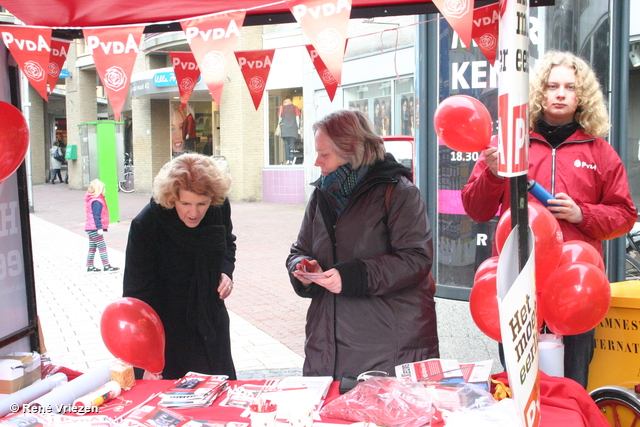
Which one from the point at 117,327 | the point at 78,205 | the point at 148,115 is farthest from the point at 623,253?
the point at 148,115

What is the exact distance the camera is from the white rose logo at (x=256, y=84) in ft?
12.5

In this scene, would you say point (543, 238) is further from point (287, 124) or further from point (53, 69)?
point (287, 124)

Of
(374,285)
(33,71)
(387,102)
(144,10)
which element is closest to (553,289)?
(374,285)

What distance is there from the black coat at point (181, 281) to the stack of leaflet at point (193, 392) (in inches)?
30.7

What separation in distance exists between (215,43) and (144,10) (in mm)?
549

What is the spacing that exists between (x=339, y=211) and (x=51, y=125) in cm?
4412

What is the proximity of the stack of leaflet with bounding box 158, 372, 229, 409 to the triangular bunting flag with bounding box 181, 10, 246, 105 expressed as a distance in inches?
46.4

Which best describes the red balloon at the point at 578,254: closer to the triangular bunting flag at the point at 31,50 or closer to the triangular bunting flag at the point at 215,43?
the triangular bunting flag at the point at 215,43

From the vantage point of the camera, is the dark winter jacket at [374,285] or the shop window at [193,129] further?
the shop window at [193,129]

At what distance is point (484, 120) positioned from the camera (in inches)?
99.0

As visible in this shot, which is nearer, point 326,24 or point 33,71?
point 326,24

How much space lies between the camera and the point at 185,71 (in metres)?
3.81

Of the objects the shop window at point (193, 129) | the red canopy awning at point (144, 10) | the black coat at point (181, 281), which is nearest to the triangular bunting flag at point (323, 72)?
the red canopy awning at point (144, 10)

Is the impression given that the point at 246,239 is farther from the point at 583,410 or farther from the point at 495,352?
the point at 583,410
